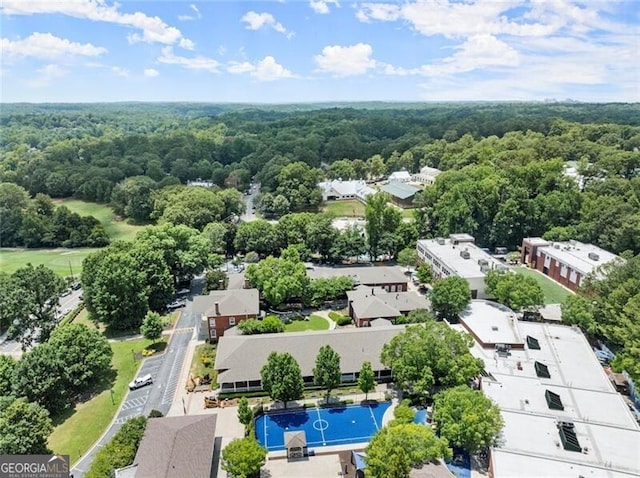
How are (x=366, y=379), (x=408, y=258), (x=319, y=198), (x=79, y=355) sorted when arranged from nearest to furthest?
(x=366, y=379) → (x=79, y=355) → (x=408, y=258) → (x=319, y=198)

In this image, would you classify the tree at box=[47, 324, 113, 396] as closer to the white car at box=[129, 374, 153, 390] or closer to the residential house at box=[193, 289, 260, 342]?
A: the white car at box=[129, 374, 153, 390]

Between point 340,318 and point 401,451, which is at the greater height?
point 401,451

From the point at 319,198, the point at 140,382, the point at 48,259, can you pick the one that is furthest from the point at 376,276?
the point at 48,259

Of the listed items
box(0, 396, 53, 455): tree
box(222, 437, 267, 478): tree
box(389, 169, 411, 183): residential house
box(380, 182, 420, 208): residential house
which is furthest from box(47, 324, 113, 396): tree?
box(389, 169, 411, 183): residential house

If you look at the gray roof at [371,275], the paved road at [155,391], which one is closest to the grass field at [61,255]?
the paved road at [155,391]

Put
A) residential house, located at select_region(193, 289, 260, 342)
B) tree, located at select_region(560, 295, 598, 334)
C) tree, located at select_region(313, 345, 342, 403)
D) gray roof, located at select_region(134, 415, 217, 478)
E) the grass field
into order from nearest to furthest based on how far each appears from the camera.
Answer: gray roof, located at select_region(134, 415, 217, 478) < tree, located at select_region(313, 345, 342, 403) < tree, located at select_region(560, 295, 598, 334) < residential house, located at select_region(193, 289, 260, 342) < the grass field

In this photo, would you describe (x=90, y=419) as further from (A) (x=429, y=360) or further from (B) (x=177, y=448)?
(A) (x=429, y=360)

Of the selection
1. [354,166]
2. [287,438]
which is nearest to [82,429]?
[287,438]
